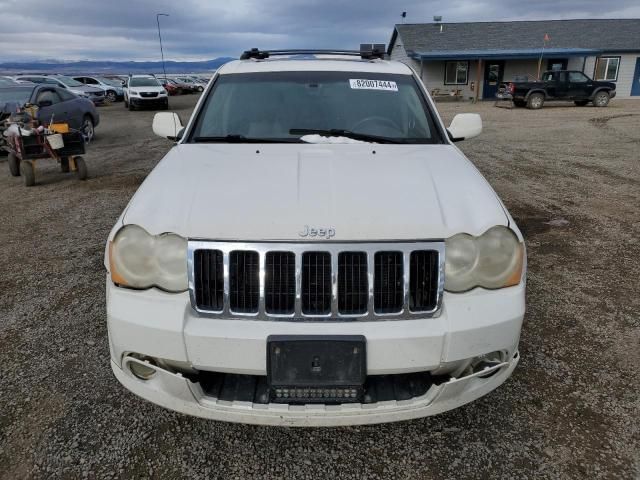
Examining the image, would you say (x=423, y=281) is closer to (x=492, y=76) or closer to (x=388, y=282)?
(x=388, y=282)

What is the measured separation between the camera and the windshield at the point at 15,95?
11.1 m

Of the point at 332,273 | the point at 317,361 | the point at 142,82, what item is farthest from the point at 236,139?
the point at 142,82

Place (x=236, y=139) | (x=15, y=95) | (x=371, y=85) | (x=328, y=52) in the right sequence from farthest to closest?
(x=15, y=95) < (x=328, y=52) < (x=371, y=85) < (x=236, y=139)

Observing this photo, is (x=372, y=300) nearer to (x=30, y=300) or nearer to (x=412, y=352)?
(x=412, y=352)

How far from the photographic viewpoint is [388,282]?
2.08m

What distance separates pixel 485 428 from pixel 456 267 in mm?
942

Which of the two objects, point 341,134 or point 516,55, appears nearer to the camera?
point 341,134

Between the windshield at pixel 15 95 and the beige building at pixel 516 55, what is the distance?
23.2 m

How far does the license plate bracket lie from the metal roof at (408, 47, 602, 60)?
99.0 feet

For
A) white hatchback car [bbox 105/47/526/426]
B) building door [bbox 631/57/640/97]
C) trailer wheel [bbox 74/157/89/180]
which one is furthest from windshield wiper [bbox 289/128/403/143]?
building door [bbox 631/57/640/97]

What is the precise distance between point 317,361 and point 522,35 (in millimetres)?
36044

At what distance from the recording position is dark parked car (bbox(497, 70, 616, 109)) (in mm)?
22547

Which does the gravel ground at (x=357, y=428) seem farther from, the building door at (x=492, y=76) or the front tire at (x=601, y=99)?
the building door at (x=492, y=76)

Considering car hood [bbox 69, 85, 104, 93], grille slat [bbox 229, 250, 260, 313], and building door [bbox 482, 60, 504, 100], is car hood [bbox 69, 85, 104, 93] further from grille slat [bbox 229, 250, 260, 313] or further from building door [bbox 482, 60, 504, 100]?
grille slat [bbox 229, 250, 260, 313]
